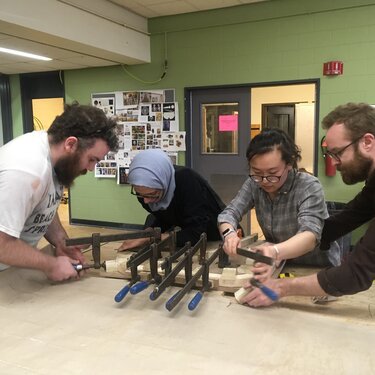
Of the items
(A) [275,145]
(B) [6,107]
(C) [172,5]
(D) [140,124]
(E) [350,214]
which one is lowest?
(E) [350,214]

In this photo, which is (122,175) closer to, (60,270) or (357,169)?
(60,270)

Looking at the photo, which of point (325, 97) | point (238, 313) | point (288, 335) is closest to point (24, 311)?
point (238, 313)

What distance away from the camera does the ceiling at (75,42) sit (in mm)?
3363

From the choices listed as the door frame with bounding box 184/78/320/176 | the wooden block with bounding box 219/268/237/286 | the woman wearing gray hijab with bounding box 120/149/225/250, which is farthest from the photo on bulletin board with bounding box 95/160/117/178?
the wooden block with bounding box 219/268/237/286

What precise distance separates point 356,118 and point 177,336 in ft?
3.01

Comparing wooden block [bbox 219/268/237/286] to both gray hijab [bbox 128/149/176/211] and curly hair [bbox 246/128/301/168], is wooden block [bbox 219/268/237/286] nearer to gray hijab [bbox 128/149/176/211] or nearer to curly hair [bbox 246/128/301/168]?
curly hair [bbox 246/128/301/168]

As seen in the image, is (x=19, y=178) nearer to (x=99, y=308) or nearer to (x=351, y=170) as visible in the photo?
(x=99, y=308)

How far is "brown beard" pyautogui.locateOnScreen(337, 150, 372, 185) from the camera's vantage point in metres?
1.29

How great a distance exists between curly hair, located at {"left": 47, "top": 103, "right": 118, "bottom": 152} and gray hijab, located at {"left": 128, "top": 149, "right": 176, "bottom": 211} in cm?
38

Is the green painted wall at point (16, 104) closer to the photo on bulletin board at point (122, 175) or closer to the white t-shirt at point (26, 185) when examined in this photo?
the photo on bulletin board at point (122, 175)

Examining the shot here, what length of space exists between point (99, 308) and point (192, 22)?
3930 millimetres

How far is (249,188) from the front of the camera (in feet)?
5.79

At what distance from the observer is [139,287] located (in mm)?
1238

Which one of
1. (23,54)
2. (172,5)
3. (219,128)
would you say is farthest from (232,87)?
(23,54)
